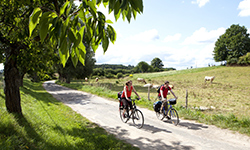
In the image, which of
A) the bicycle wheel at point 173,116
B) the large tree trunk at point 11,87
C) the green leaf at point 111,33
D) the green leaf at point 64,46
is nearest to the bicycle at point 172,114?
the bicycle wheel at point 173,116

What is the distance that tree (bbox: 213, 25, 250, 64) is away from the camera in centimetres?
6322

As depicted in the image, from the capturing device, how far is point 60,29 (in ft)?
3.70

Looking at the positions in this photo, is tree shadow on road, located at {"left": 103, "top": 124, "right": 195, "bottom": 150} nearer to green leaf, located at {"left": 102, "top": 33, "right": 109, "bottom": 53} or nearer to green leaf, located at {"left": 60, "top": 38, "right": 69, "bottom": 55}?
green leaf, located at {"left": 102, "top": 33, "right": 109, "bottom": 53}

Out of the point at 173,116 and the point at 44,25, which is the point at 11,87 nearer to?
the point at 44,25

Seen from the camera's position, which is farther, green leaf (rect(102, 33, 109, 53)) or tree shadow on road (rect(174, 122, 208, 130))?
tree shadow on road (rect(174, 122, 208, 130))

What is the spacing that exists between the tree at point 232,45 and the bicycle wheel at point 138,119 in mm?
66013

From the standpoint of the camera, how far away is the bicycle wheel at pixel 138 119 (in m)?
7.84

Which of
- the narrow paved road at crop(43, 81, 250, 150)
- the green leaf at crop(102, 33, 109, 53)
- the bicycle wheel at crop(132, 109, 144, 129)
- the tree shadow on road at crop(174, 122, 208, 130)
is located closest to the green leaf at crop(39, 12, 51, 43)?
the green leaf at crop(102, 33, 109, 53)

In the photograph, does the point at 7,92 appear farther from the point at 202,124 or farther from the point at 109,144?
the point at 202,124

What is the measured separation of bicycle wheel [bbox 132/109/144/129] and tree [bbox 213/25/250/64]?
66.0 metres

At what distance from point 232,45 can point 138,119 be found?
7269 centimetres

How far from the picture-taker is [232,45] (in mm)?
65625

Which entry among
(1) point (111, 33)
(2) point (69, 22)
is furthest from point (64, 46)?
(1) point (111, 33)

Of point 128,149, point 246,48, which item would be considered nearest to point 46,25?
point 128,149
